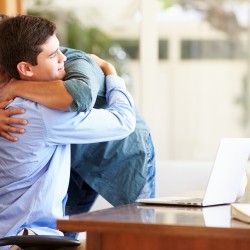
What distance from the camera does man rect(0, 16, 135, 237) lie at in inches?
99.6

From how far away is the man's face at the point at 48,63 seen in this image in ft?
8.55

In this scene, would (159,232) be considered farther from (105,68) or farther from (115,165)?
(105,68)

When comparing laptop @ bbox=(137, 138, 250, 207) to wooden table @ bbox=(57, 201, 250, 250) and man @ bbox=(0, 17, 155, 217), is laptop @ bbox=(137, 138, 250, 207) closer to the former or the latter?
wooden table @ bbox=(57, 201, 250, 250)

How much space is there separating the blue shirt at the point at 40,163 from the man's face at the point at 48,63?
113 mm

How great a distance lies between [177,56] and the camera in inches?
260

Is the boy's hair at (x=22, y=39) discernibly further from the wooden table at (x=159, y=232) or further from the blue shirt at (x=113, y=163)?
the wooden table at (x=159, y=232)

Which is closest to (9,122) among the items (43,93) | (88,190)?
(43,93)

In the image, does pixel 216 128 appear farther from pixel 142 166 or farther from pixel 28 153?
pixel 28 153

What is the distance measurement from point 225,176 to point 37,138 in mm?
594

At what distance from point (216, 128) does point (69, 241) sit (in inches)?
170

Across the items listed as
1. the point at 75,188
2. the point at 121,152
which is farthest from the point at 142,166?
the point at 75,188

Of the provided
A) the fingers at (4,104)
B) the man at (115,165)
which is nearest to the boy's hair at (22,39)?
the fingers at (4,104)

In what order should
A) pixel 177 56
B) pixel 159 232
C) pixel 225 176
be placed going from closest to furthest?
pixel 159 232 → pixel 225 176 → pixel 177 56

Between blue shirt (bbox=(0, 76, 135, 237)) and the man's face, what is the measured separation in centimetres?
11
